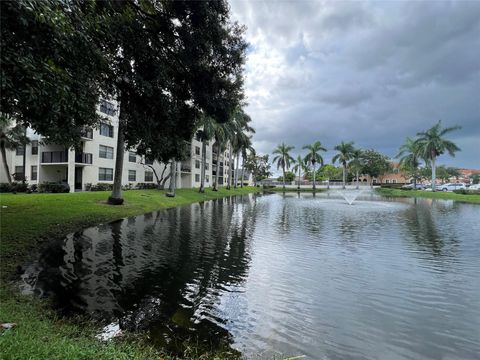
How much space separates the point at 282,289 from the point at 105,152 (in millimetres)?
38909

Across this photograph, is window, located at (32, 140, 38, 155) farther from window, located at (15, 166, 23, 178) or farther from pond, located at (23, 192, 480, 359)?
pond, located at (23, 192, 480, 359)

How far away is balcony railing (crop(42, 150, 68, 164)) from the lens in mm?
36875

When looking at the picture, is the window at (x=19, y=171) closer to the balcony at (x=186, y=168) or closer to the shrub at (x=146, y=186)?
the shrub at (x=146, y=186)

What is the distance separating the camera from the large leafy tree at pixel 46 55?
5.31 meters

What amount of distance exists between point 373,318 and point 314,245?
6709 mm

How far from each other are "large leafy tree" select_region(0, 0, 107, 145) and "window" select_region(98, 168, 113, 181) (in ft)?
115

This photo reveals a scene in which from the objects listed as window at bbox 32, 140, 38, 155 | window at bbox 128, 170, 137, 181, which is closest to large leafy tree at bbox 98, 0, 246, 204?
window at bbox 32, 140, 38, 155

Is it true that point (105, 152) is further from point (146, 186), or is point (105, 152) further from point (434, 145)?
point (434, 145)

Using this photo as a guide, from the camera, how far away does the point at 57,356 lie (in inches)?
148

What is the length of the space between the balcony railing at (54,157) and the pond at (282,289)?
1031 inches

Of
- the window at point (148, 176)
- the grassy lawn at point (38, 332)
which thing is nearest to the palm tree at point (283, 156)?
the window at point (148, 176)

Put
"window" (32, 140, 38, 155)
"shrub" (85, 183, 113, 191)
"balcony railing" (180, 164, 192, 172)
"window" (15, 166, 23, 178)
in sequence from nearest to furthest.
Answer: "shrub" (85, 183, 113, 191) → "window" (32, 140, 38, 155) → "window" (15, 166, 23, 178) → "balcony railing" (180, 164, 192, 172)

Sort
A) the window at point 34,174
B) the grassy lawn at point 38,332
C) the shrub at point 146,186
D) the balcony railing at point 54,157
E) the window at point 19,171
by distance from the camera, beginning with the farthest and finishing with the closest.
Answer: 1. the shrub at point 146,186
2. the window at point 19,171
3. the window at point 34,174
4. the balcony railing at point 54,157
5. the grassy lawn at point 38,332

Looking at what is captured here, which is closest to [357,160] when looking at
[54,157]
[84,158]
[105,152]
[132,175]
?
[132,175]
